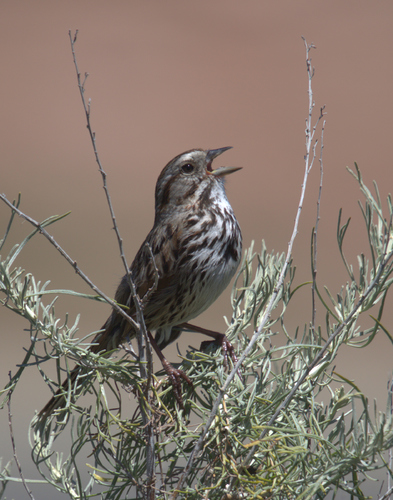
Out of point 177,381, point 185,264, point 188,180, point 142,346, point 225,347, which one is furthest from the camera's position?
point 188,180

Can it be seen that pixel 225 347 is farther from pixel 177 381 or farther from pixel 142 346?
pixel 142 346

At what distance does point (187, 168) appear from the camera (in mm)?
2682

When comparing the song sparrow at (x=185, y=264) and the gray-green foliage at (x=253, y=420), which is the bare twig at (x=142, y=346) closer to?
the gray-green foliage at (x=253, y=420)

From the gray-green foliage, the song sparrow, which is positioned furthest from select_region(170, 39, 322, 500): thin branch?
the song sparrow

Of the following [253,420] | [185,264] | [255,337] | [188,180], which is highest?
[188,180]

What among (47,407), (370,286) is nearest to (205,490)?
(370,286)

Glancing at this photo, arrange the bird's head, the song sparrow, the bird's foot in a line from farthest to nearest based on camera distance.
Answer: the bird's head, the song sparrow, the bird's foot

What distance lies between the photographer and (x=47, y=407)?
160cm

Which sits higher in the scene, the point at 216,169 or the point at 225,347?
the point at 216,169

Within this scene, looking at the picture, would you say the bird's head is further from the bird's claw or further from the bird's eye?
the bird's claw

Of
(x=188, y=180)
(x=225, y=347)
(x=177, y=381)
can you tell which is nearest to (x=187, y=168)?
(x=188, y=180)

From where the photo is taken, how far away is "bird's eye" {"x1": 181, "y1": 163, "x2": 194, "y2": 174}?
8.79 ft

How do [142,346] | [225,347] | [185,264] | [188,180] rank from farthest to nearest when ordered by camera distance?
[188,180] < [185,264] < [225,347] < [142,346]

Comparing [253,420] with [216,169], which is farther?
[216,169]
